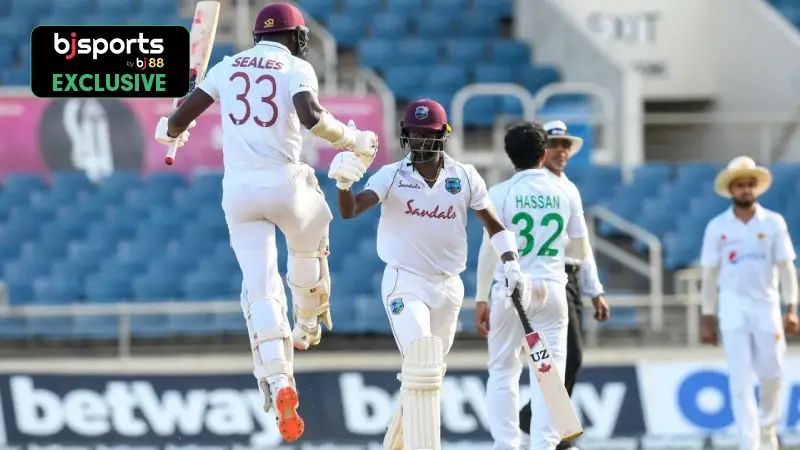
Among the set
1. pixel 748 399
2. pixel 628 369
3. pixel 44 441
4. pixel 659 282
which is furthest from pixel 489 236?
pixel 659 282

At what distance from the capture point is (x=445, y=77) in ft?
63.7

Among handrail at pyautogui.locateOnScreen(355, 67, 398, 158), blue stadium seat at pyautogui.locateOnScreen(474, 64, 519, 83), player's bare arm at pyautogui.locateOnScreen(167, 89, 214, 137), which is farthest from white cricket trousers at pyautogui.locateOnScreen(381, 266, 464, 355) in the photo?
blue stadium seat at pyautogui.locateOnScreen(474, 64, 519, 83)

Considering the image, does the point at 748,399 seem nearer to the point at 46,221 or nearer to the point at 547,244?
the point at 547,244

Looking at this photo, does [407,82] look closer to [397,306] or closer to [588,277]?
[588,277]

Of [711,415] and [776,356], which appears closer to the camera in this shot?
[776,356]

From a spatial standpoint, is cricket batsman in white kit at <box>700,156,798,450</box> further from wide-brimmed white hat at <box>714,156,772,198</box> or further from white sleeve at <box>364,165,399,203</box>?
white sleeve at <box>364,165,399,203</box>

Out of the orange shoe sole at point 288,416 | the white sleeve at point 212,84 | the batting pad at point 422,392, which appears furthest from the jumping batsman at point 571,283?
the white sleeve at point 212,84

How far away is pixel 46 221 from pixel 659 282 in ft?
20.4

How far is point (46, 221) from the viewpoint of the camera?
17500mm

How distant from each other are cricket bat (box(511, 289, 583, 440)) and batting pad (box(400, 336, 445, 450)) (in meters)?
0.69

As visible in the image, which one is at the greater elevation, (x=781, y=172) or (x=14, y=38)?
(x=14, y=38)

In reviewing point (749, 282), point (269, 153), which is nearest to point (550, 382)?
point (269, 153)

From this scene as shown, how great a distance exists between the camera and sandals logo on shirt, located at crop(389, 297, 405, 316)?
9.05 meters

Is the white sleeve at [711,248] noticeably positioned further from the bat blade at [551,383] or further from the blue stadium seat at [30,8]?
the blue stadium seat at [30,8]
